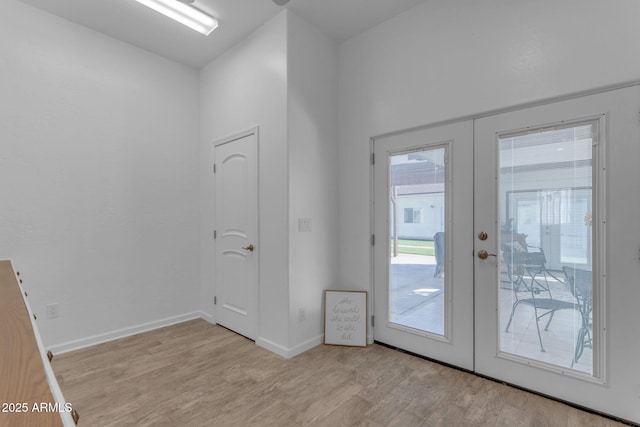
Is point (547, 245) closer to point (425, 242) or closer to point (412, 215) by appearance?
point (425, 242)

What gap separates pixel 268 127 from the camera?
2.99 meters

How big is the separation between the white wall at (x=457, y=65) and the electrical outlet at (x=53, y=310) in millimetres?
2759

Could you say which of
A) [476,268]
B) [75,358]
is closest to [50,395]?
[476,268]

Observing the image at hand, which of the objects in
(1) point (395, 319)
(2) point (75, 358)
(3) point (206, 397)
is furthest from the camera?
(1) point (395, 319)

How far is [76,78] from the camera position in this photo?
9.77ft

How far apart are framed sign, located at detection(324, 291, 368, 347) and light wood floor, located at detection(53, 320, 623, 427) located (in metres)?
0.10

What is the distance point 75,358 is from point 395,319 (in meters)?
2.97

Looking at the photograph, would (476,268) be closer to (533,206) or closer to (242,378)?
(533,206)

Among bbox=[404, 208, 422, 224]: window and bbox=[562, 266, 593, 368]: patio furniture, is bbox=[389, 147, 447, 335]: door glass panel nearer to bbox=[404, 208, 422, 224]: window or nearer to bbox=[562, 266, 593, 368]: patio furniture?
bbox=[404, 208, 422, 224]: window

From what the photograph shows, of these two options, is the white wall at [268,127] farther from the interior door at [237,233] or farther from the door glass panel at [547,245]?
the door glass panel at [547,245]

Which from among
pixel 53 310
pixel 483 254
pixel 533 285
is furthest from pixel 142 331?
pixel 533 285

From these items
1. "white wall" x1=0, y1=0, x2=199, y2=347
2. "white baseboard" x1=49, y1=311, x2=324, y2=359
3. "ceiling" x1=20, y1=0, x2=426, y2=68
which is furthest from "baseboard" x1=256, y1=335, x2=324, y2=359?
"ceiling" x1=20, y1=0, x2=426, y2=68

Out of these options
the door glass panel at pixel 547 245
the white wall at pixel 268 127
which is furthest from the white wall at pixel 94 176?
the door glass panel at pixel 547 245

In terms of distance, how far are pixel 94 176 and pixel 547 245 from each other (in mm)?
4074
